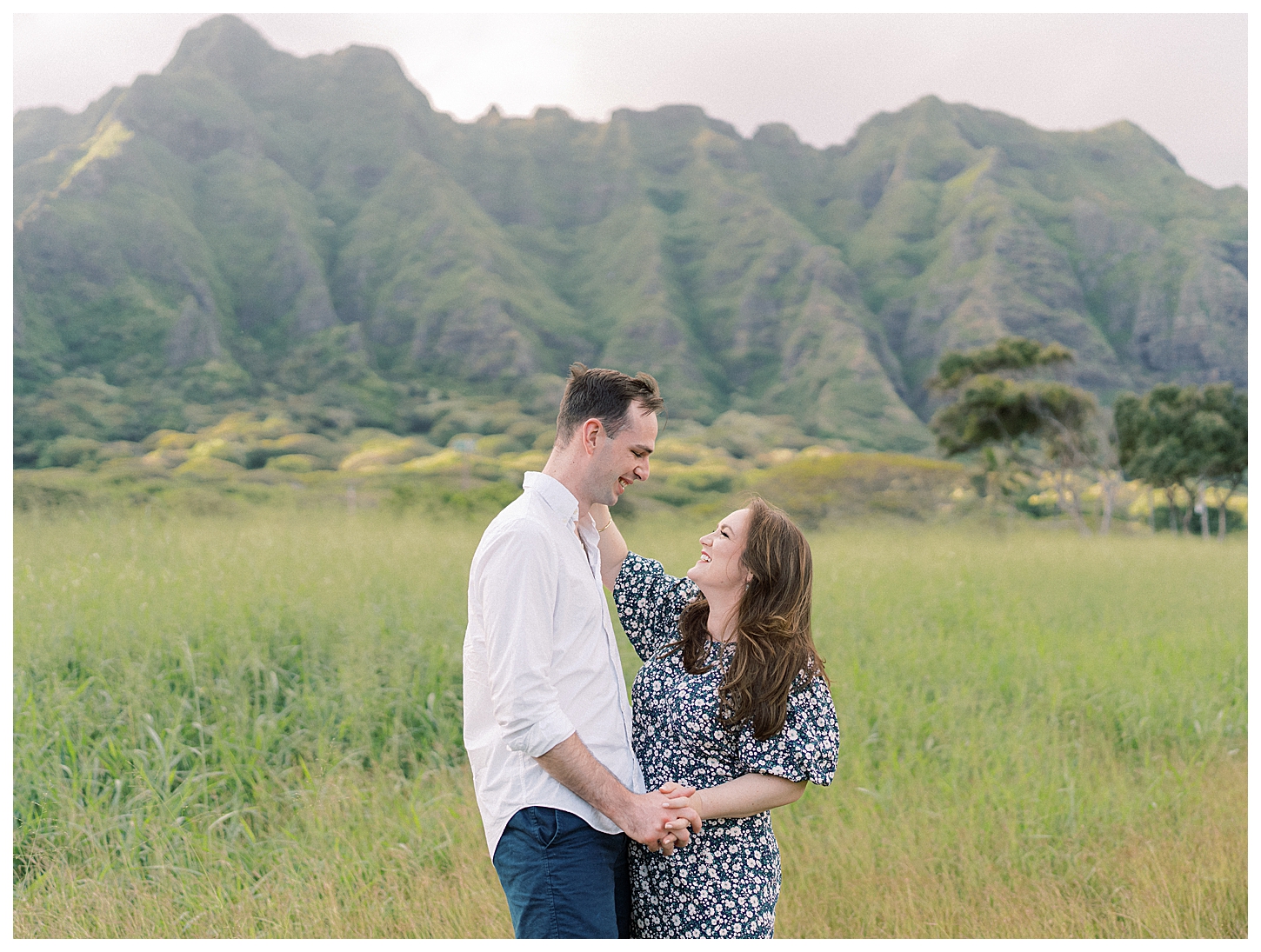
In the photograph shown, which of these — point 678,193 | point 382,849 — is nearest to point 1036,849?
point 382,849

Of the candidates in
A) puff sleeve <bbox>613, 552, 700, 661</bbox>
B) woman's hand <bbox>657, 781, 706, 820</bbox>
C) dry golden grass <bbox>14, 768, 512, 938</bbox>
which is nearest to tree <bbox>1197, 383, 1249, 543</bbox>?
dry golden grass <bbox>14, 768, 512, 938</bbox>

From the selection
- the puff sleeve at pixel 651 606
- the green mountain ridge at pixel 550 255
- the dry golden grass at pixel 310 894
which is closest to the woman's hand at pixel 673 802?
the puff sleeve at pixel 651 606

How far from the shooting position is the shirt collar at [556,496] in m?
1.94

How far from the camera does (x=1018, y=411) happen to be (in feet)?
105

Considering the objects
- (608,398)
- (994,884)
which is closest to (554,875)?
(608,398)

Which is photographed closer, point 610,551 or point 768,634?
point 768,634

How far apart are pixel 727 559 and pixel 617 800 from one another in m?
0.64

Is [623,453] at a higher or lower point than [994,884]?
higher

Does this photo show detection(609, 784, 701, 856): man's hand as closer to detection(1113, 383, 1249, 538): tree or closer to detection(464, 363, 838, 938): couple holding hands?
detection(464, 363, 838, 938): couple holding hands

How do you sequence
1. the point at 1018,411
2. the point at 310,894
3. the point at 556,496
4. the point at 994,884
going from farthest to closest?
the point at 1018,411, the point at 994,884, the point at 310,894, the point at 556,496

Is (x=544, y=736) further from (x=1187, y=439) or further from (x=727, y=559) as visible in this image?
(x=1187, y=439)

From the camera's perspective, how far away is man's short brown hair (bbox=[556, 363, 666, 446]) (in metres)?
1.96

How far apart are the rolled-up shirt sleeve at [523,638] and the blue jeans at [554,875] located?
0.72 feet

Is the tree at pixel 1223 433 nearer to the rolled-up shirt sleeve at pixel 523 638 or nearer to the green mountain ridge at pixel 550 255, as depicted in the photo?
the green mountain ridge at pixel 550 255
